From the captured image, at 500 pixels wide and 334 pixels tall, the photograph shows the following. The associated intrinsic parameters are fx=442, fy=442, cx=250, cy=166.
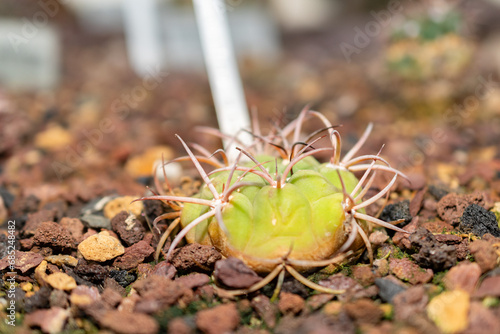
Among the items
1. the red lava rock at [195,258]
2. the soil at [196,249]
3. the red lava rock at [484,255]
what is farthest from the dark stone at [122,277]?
the red lava rock at [484,255]

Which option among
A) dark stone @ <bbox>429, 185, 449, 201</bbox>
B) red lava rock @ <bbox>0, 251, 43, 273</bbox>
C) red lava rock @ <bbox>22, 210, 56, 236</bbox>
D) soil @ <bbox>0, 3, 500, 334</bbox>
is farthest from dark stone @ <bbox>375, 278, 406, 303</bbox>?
red lava rock @ <bbox>22, 210, 56, 236</bbox>

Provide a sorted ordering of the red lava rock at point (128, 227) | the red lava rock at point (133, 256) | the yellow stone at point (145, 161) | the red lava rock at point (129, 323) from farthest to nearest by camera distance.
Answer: the yellow stone at point (145, 161) → the red lava rock at point (128, 227) → the red lava rock at point (133, 256) → the red lava rock at point (129, 323)

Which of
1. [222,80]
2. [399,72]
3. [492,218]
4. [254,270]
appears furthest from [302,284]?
[399,72]

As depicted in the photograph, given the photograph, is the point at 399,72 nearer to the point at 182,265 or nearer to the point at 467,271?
the point at 467,271

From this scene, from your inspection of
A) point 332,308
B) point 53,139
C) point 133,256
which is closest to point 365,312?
point 332,308

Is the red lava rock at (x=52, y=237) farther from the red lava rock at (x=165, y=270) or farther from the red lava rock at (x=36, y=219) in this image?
the red lava rock at (x=165, y=270)

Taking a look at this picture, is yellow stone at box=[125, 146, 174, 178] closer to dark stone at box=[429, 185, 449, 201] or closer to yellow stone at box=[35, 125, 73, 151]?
yellow stone at box=[35, 125, 73, 151]

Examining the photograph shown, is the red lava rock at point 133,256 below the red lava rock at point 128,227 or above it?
below
